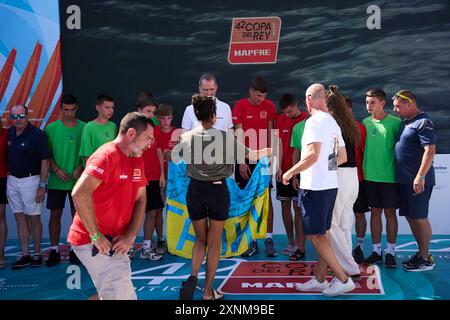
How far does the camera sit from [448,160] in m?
6.27

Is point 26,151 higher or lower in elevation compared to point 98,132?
lower

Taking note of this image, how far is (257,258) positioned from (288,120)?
4.53 ft

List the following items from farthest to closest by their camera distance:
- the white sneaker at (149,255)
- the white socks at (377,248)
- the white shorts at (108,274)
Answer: the white sneaker at (149,255)
the white socks at (377,248)
the white shorts at (108,274)

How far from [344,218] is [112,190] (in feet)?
7.14

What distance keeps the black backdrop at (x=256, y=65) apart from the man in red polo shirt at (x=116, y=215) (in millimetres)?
3503

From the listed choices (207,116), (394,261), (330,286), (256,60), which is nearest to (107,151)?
(207,116)

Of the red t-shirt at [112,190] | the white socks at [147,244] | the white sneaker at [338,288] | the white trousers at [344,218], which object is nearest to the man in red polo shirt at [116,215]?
the red t-shirt at [112,190]

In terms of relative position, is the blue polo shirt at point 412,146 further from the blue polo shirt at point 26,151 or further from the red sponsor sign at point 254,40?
the blue polo shirt at point 26,151

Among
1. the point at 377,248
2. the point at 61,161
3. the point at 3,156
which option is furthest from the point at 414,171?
the point at 3,156

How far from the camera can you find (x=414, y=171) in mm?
4789

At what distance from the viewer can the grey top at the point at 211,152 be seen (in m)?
3.91

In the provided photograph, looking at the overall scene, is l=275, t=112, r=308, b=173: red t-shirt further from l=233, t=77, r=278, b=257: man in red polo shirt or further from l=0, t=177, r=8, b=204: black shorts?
l=0, t=177, r=8, b=204: black shorts

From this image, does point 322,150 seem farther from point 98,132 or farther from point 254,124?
point 98,132

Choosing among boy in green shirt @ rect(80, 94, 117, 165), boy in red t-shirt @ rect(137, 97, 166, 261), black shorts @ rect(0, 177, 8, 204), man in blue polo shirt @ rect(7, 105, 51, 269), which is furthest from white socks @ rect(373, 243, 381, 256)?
black shorts @ rect(0, 177, 8, 204)
